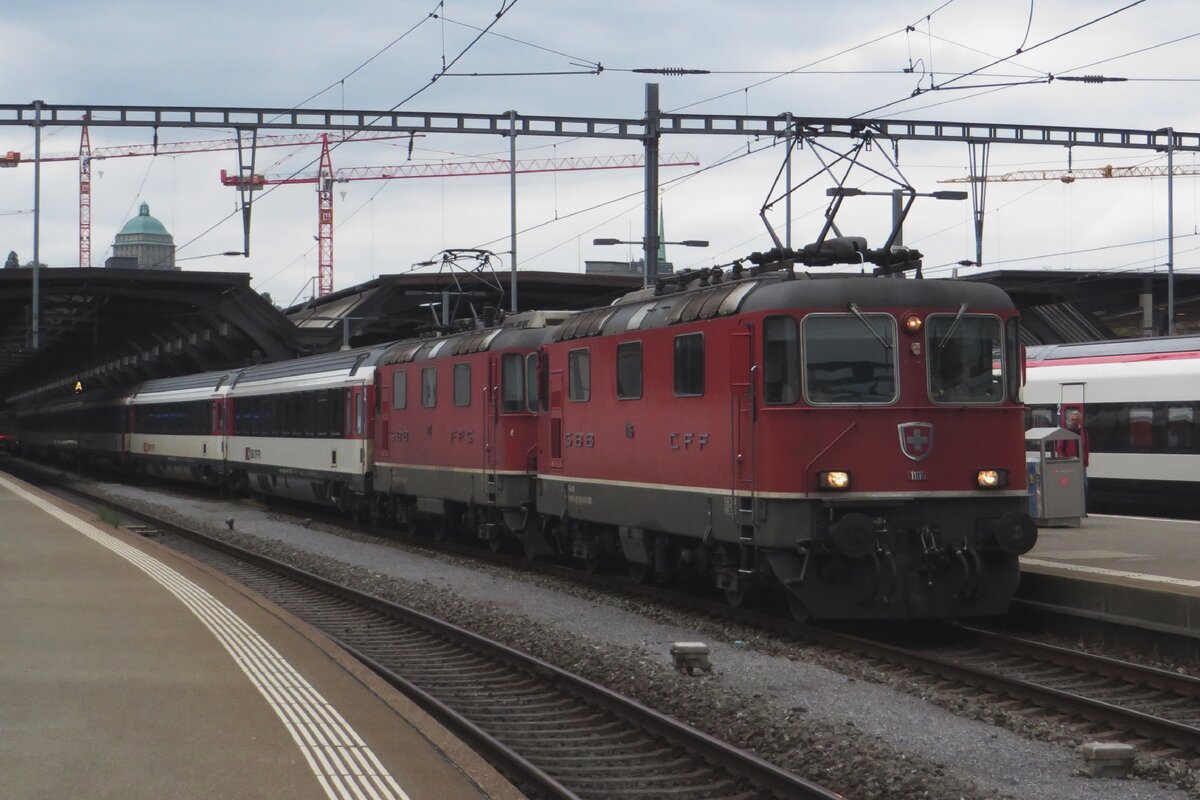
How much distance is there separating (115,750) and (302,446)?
23770 millimetres

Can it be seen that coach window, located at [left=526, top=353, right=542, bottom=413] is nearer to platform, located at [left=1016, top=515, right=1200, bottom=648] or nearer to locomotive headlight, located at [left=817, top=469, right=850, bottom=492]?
platform, located at [left=1016, top=515, right=1200, bottom=648]

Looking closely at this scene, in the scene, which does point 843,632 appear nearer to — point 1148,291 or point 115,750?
point 115,750

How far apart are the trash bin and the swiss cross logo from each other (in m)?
7.24

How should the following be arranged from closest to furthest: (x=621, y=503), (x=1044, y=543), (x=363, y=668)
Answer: (x=363, y=668), (x=621, y=503), (x=1044, y=543)

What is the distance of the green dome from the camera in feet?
529

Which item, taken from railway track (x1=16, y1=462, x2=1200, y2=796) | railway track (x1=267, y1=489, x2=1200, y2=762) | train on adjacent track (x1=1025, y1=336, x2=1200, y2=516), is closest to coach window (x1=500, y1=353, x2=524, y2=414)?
railway track (x1=267, y1=489, x2=1200, y2=762)

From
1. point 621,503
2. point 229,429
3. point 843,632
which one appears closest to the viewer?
point 843,632

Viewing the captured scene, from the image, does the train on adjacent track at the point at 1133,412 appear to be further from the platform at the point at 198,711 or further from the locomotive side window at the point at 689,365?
the platform at the point at 198,711

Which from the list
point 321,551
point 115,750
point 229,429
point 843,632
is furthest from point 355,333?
point 115,750

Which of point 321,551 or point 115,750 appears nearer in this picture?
point 115,750

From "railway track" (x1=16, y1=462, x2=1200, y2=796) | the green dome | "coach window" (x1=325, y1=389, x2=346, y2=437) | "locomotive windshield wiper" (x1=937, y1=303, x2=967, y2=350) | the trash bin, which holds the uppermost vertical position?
the green dome

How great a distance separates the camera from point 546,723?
10133 mm

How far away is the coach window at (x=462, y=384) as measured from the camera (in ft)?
71.5

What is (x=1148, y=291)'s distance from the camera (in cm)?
5241
